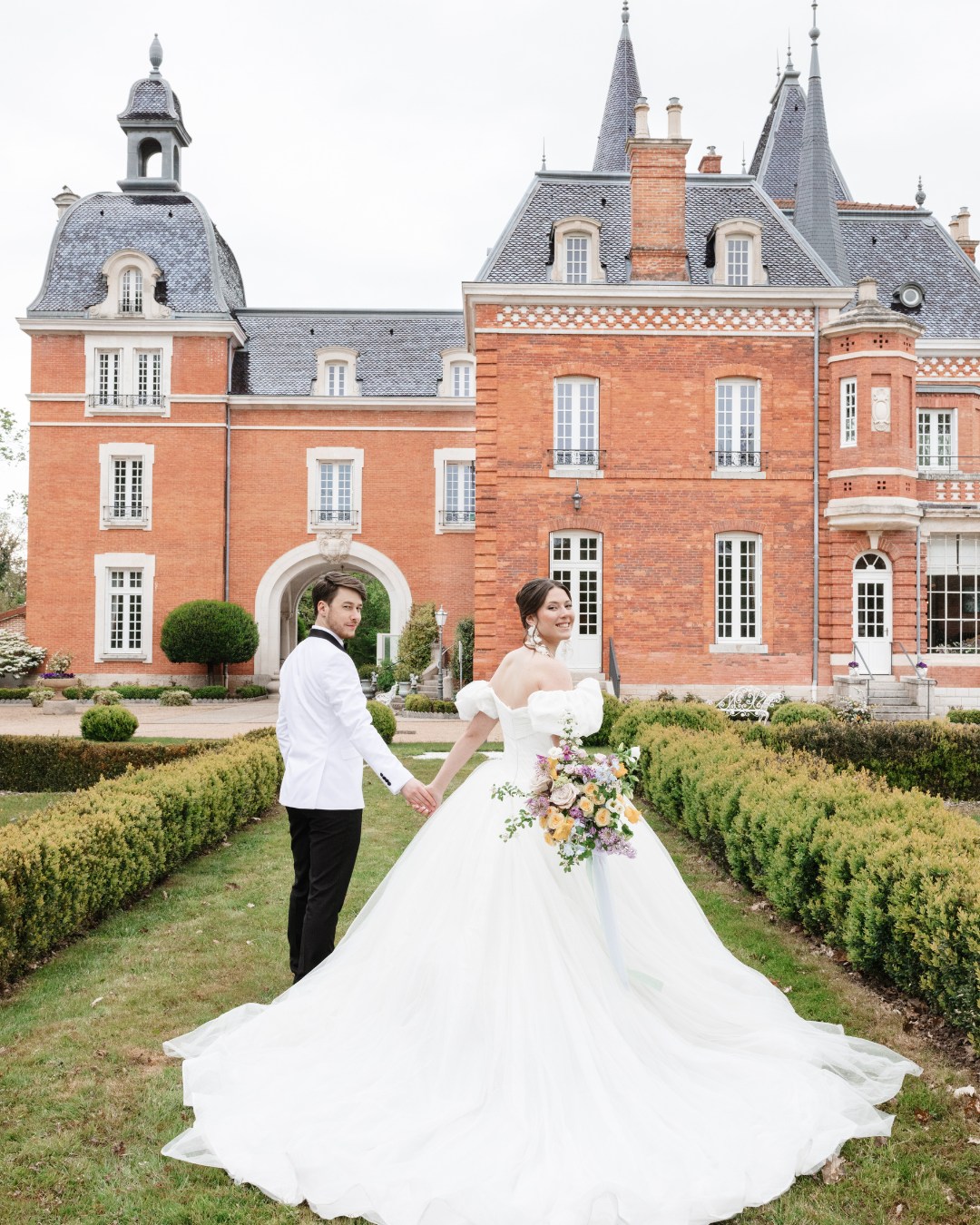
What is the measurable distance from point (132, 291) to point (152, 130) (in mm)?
5536

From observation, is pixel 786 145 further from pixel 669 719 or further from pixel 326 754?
pixel 326 754

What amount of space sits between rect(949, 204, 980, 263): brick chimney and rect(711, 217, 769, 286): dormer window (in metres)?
10.9

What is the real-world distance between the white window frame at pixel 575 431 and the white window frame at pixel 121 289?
12.5m

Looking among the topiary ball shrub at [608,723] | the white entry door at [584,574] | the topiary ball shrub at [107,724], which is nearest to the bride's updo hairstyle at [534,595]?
the topiary ball shrub at [608,723]

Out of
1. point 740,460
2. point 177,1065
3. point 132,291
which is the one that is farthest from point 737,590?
point 132,291

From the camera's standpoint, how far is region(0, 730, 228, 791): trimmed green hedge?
40.0ft

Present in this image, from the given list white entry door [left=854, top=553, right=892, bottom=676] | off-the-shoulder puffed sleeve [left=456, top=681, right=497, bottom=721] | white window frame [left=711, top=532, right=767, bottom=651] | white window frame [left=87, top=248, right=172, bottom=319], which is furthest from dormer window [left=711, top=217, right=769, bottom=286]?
off-the-shoulder puffed sleeve [left=456, top=681, right=497, bottom=721]

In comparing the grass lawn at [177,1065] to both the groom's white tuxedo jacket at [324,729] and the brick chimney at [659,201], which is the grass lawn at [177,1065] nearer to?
the groom's white tuxedo jacket at [324,729]

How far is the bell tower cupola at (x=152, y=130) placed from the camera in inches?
1113

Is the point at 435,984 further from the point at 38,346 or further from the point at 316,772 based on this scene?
the point at 38,346

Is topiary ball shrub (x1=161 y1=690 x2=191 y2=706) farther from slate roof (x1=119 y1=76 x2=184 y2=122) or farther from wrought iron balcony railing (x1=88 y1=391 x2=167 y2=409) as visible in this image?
slate roof (x1=119 y1=76 x2=184 y2=122)

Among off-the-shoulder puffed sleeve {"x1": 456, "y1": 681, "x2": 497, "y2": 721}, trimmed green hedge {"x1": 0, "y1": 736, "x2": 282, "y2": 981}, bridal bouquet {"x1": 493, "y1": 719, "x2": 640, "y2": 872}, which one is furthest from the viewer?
trimmed green hedge {"x1": 0, "y1": 736, "x2": 282, "y2": 981}

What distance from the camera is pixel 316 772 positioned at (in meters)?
4.70

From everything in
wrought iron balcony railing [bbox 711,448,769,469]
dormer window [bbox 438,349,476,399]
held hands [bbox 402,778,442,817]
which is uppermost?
dormer window [bbox 438,349,476,399]
